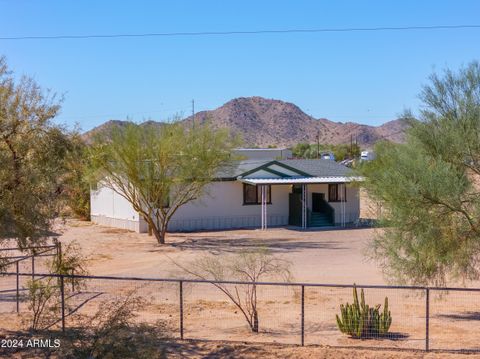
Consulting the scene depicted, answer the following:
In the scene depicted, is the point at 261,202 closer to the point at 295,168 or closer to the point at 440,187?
the point at 295,168

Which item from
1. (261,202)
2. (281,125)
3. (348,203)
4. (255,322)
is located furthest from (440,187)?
(281,125)

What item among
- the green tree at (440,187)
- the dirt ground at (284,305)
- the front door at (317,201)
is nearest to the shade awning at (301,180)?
the front door at (317,201)

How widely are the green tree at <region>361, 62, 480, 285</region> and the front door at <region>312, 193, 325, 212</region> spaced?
25.1m

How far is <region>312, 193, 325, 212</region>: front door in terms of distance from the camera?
39406 mm

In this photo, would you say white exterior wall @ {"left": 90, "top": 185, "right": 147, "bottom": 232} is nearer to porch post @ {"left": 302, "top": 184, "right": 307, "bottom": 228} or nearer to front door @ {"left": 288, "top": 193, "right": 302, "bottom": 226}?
front door @ {"left": 288, "top": 193, "right": 302, "bottom": 226}

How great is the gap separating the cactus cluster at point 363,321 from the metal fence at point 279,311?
18 centimetres

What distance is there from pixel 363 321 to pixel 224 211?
24.3m

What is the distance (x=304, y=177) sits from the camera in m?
38.8

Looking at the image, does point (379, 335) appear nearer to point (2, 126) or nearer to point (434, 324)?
point (434, 324)

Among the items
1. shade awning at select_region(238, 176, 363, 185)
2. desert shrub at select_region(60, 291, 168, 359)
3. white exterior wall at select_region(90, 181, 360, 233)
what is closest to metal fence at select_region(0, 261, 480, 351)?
Answer: desert shrub at select_region(60, 291, 168, 359)

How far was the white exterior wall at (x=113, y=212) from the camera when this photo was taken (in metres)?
35.7

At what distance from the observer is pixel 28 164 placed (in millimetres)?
11078

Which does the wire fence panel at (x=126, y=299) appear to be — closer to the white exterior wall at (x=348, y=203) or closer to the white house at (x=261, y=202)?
the white house at (x=261, y=202)

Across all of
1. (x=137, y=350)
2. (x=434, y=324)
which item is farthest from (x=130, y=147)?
(x=137, y=350)
